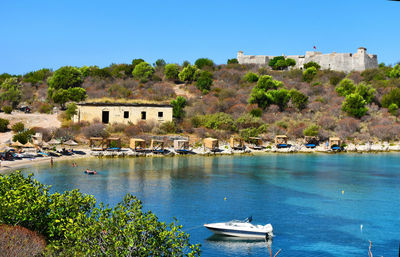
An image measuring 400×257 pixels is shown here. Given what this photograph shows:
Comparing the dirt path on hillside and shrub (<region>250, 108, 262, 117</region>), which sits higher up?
shrub (<region>250, 108, 262, 117</region>)

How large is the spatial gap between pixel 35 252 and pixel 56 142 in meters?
41.8

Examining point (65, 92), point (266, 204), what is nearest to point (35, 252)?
point (266, 204)

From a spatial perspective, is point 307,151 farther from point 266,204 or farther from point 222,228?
point 222,228

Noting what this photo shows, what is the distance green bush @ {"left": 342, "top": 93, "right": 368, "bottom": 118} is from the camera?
260ft

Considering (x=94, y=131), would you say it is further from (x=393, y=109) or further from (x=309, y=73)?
(x=309, y=73)

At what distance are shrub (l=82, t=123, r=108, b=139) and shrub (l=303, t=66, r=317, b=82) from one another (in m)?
61.3

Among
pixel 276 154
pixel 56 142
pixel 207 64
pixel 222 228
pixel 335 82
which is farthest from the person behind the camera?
pixel 207 64

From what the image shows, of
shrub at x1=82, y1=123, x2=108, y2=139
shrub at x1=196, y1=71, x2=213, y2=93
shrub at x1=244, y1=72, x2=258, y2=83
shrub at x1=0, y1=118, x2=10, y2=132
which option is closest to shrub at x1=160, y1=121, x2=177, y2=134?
shrub at x1=82, y1=123, x2=108, y2=139

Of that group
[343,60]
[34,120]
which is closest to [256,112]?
[34,120]

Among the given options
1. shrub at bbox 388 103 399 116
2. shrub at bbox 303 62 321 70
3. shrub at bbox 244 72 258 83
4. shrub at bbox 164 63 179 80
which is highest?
shrub at bbox 303 62 321 70

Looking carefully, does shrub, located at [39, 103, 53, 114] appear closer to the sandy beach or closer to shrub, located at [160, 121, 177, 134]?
the sandy beach

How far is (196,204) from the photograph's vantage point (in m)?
33.5

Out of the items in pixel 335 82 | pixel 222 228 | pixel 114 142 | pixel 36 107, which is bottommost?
pixel 222 228

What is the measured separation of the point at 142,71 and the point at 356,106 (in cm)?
5208
